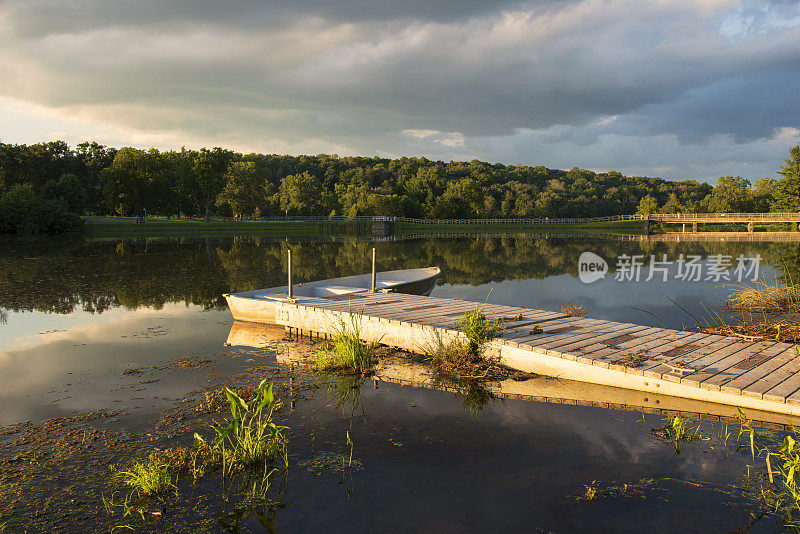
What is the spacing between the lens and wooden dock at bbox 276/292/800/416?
741 cm

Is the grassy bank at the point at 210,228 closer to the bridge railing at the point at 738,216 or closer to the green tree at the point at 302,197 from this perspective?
the green tree at the point at 302,197

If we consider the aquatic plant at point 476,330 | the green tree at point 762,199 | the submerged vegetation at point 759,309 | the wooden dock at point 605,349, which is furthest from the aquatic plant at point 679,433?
the green tree at point 762,199

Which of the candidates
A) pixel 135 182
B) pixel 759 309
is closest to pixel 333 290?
pixel 759 309

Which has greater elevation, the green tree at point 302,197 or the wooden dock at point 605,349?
the green tree at point 302,197

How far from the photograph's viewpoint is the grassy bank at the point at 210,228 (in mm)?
62469

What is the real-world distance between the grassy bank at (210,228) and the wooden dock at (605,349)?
54.2 meters

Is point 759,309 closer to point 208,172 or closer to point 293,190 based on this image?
point 208,172

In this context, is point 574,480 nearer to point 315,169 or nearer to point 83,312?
point 83,312

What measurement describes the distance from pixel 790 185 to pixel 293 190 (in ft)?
267

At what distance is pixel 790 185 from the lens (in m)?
69.8

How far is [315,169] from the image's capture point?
140625mm

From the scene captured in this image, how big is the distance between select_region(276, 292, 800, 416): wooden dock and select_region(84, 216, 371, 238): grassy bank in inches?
2133

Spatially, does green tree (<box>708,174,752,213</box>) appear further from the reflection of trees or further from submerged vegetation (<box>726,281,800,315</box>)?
submerged vegetation (<box>726,281,800,315</box>)

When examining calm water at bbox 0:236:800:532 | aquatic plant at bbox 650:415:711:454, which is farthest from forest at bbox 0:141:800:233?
aquatic plant at bbox 650:415:711:454
